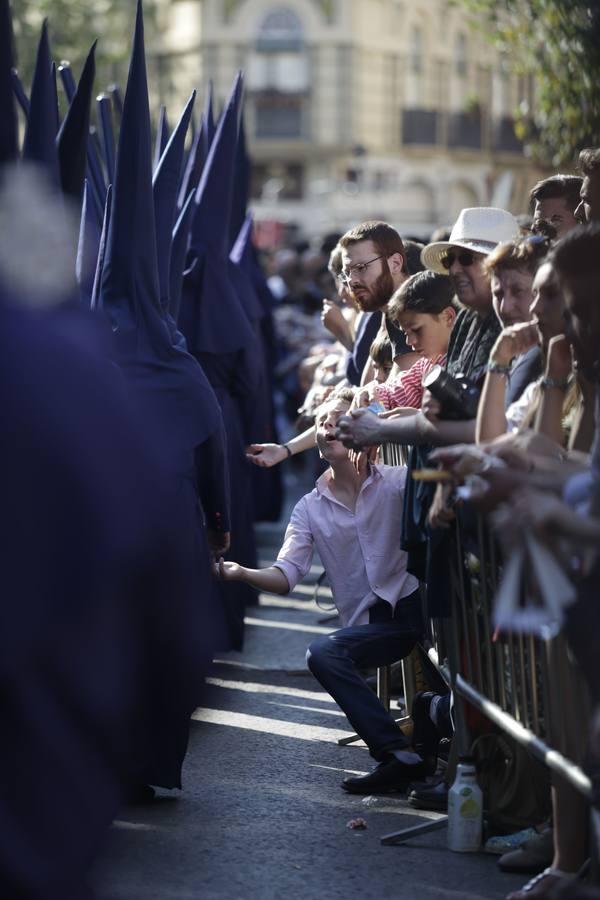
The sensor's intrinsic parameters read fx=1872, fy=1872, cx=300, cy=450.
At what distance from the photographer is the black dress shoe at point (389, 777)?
6.72 metres

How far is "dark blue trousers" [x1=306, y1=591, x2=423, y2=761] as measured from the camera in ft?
21.9

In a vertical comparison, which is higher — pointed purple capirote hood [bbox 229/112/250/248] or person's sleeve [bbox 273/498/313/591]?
pointed purple capirote hood [bbox 229/112/250/248]

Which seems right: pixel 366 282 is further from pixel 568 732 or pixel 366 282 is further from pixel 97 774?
pixel 97 774

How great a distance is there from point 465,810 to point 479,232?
2246 mm

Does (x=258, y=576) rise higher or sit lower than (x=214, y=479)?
lower

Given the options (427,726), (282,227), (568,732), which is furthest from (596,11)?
(282,227)

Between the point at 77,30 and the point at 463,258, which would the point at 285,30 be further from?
the point at 463,258

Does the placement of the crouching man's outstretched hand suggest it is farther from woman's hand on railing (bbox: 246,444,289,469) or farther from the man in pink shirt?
woman's hand on railing (bbox: 246,444,289,469)

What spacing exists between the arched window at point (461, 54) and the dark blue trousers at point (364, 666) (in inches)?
2237

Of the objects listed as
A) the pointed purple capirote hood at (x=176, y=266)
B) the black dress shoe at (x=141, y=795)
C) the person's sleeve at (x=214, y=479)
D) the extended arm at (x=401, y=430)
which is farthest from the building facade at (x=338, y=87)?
the extended arm at (x=401, y=430)

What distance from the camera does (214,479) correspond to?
7.32 meters

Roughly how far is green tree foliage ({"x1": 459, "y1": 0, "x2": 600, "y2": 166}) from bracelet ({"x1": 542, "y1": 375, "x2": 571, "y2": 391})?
743cm

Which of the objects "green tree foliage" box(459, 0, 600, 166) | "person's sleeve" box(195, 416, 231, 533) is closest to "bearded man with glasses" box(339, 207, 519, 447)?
"person's sleeve" box(195, 416, 231, 533)

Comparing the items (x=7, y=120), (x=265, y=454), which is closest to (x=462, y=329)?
(x=265, y=454)
